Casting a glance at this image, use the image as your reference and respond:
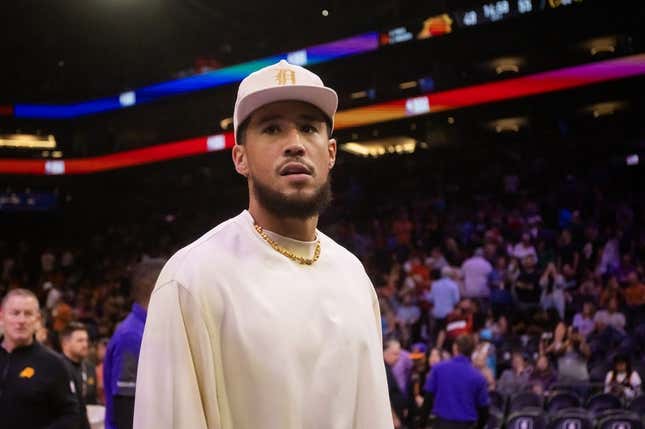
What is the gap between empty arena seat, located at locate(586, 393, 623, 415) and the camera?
8805 millimetres

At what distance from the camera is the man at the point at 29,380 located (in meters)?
4.72

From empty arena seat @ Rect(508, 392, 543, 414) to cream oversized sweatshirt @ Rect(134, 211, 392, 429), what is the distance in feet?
24.1

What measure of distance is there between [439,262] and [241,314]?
40.0ft

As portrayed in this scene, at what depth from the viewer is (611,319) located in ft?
36.7

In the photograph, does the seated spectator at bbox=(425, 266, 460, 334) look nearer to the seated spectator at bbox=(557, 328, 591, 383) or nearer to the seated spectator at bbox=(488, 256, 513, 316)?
the seated spectator at bbox=(488, 256, 513, 316)

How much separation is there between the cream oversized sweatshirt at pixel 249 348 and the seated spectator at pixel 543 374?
8.16m

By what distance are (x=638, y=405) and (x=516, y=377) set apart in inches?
73.9

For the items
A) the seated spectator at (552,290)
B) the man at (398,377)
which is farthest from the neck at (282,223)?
the seated spectator at (552,290)

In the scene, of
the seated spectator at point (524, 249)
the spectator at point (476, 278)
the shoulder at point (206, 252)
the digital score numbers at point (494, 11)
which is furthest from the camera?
the digital score numbers at point (494, 11)

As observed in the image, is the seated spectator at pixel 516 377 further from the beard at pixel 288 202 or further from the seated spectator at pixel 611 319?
the beard at pixel 288 202

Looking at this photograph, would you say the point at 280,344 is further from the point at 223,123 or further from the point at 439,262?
the point at 223,123

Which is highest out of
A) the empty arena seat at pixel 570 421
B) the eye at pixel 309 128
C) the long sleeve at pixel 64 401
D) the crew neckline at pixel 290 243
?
the eye at pixel 309 128

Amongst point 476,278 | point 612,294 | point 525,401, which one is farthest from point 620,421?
point 476,278

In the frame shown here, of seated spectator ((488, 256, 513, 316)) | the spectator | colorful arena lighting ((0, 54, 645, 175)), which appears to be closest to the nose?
seated spectator ((488, 256, 513, 316))
